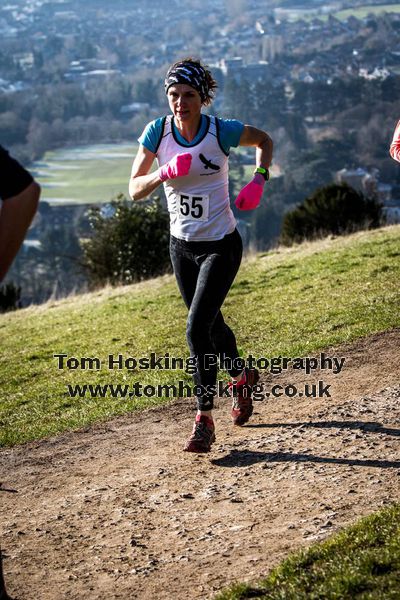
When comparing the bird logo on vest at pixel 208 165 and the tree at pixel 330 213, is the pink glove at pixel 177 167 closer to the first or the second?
the bird logo on vest at pixel 208 165

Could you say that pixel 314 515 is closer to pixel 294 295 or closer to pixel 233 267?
pixel 233 267

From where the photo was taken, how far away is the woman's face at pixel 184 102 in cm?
647

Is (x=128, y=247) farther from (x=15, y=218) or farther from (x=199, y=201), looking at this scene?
(x=15, y=218)

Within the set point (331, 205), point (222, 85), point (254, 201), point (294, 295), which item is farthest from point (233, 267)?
point (222, 85)

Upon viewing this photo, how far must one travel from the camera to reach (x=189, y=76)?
6.51 meters

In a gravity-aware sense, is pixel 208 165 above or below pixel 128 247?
above

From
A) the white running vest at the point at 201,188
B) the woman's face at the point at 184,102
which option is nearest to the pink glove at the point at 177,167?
the white running vest at the point at 201,188

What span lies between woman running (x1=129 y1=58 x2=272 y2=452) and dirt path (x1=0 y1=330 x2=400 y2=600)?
21.7 inches

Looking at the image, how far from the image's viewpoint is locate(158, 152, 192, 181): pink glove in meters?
6.18

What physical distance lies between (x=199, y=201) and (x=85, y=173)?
3305 inches

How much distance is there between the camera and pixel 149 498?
5977 millimetres

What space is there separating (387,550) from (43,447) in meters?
3.89

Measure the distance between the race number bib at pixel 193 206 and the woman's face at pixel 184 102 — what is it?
51cm

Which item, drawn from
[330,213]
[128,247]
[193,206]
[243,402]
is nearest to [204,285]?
[193,206]
